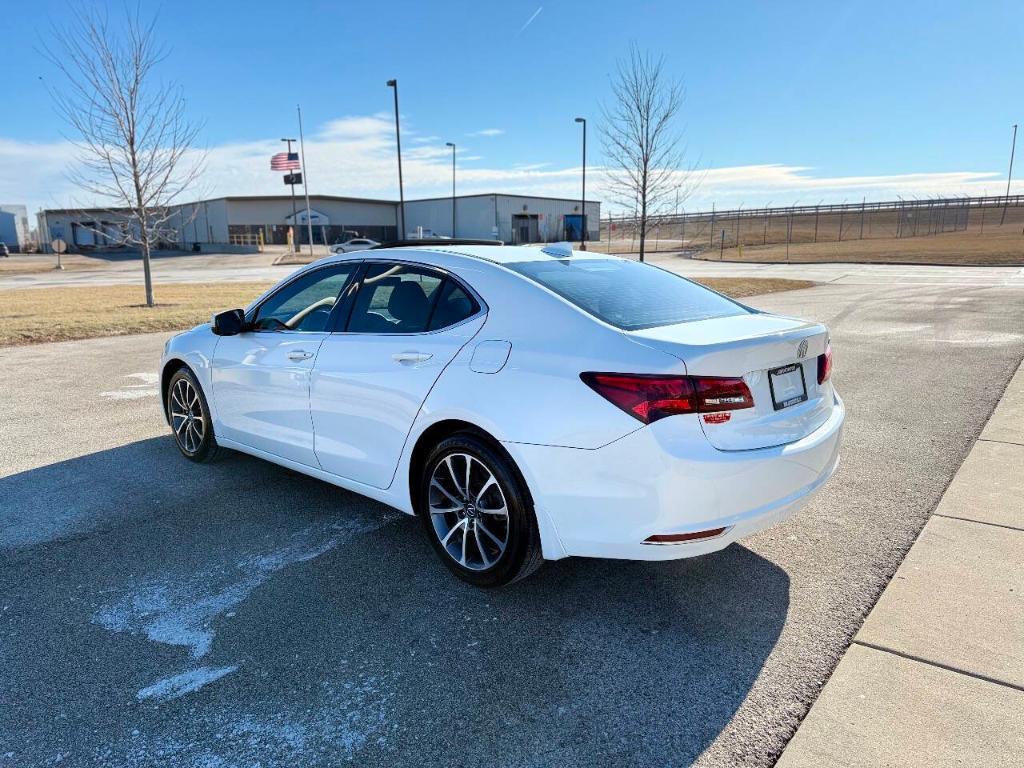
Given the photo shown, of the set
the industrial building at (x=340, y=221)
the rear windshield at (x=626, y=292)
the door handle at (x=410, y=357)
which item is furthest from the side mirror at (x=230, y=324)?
the industrial building at (x=340, y=221)

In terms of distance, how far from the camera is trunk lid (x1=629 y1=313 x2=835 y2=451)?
283 centimetres

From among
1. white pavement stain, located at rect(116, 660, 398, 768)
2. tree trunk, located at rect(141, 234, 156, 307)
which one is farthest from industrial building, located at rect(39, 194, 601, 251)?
white pavement stain, located at rect(116, 660, 398, 768)

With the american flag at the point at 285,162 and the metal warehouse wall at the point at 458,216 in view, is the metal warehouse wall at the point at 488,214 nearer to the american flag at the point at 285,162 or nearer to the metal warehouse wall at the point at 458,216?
the metal warehouse wall at the point at 458,216

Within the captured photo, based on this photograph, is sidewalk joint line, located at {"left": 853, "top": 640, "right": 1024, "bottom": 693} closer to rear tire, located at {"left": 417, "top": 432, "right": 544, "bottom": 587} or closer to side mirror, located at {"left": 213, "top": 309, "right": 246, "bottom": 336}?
rear tire, located at {"left": 417, "top": 432, "right": 544, "bottom": 587}

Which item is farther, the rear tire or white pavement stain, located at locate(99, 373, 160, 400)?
white pavement stain, located at locate(99, 373, 160, 400)

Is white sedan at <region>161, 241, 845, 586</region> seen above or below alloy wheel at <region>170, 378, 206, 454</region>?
above

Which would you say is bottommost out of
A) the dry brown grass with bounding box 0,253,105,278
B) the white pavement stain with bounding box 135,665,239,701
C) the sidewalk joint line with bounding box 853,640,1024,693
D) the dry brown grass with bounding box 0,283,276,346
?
the white pavement stain with bounding box 135,665,239,701

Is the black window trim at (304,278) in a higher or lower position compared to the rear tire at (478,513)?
higher

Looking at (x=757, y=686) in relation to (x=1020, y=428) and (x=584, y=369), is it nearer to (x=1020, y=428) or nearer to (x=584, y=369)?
(x=584, y=369)

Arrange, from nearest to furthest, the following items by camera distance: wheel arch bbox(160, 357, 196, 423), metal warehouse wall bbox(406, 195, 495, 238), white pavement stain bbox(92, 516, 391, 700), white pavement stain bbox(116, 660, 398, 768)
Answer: white pavement stain bbox(116, 660, 398, 768) < white pavement stain bbox(92, 516, 391, 700) < wheel arch bbox(160, 357, 196, 423) < metal warehouse wall bbox(406, 195, 495, 238)

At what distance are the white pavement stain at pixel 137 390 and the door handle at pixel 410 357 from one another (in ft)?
16.5

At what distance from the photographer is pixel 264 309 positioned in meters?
4.73

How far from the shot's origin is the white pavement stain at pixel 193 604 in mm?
2779

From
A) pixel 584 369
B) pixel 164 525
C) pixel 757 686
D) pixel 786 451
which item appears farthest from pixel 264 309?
pixel 757 686
